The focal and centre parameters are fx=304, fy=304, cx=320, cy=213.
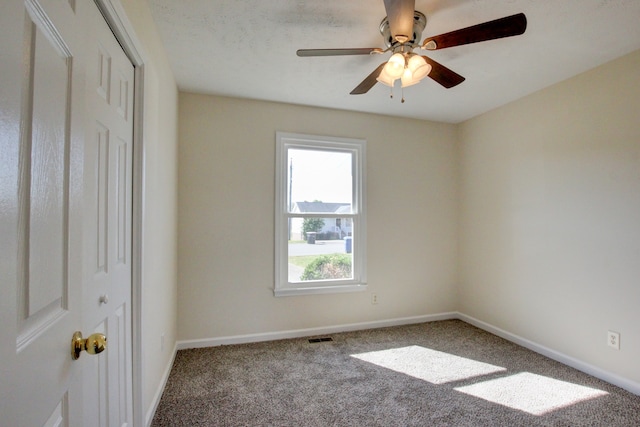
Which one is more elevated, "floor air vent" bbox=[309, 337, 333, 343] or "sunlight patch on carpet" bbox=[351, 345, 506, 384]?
"floor air vent" bbox=[309, 337, 333, 343]

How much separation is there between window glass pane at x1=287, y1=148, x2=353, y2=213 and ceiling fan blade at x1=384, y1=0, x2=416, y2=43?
188 cm

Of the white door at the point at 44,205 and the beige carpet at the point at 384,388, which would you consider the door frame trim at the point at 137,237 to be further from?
the white door at the point at 44,205

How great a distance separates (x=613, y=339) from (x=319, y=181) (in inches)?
111

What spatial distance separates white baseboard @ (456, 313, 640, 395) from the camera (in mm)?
2244

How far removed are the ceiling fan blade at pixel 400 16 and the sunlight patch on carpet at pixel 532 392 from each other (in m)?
2.38

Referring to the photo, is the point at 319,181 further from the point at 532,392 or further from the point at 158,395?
the point at 532,392

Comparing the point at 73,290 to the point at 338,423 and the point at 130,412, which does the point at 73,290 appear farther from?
the point at 338,423

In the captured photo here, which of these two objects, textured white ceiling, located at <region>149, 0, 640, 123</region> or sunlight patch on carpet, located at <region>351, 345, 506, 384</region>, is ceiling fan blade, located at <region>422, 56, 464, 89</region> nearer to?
textured white ceiling, located at <region>149, 0, 640, 123</region>

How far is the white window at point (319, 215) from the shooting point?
3197mm

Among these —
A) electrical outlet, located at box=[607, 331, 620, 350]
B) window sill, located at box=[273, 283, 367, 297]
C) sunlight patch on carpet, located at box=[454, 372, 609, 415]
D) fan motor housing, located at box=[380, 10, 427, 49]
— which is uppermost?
fan motor housing, located at box=[380, 10, 427, 49]

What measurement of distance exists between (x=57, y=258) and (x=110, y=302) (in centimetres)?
80

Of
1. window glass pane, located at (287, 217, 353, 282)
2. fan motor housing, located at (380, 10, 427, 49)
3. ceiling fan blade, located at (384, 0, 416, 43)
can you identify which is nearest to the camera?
ceiling fan blade, located at (384, 0, 416, 43)

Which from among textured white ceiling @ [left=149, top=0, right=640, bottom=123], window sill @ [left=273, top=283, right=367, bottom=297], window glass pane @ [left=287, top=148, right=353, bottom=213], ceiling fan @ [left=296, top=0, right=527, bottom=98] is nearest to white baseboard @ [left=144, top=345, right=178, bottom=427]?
window sill @ [left=273, top=283, right=367, bottom=297]

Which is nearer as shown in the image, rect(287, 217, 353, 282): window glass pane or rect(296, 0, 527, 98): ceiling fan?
rect(296, 0, 527, 98): ceiling fan
